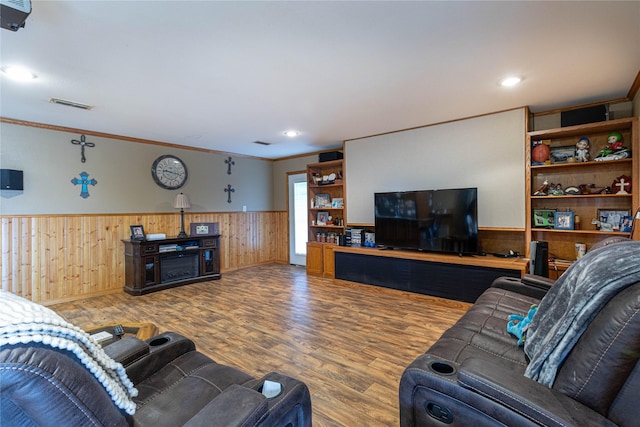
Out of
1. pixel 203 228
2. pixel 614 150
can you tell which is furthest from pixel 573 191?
pixel 203 228

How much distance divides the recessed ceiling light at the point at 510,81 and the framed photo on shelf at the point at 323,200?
3.50m

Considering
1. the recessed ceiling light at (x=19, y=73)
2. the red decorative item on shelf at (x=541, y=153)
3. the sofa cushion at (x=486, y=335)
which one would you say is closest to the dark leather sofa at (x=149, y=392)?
the sofa cushion at (x=486, y=335)

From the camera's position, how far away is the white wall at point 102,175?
388 centimetres

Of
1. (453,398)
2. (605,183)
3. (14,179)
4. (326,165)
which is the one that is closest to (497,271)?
(605,183)

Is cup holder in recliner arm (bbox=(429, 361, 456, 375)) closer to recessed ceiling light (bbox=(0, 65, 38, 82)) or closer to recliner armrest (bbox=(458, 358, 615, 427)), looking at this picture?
recliner armrest (bbox=(458, 358, 615, 427))

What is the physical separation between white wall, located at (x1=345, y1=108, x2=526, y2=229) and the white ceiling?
0.91ft

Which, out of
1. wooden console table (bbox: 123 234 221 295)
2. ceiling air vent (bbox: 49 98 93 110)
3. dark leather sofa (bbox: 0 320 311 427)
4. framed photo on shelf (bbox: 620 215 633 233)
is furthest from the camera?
wooden console table (bbox: 123 234 221 295)

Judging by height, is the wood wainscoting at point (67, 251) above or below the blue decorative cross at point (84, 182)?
below

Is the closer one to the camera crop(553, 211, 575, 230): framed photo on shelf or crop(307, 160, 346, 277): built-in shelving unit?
crop(553, 211, 575, 230): framed photo on shelf

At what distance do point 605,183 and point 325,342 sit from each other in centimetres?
354

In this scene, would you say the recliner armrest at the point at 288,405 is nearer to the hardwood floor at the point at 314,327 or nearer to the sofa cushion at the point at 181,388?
the sofa cushion at the point at 181,388

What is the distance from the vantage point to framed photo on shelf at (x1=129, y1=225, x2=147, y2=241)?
458 cm

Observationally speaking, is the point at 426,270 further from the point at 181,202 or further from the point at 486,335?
the point at 181,202

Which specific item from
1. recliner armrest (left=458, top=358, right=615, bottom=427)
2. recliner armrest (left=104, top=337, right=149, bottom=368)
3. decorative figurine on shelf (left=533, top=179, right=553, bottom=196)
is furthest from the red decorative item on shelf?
recliner armrest (left=104, top=337, right=149, bottom=368)
